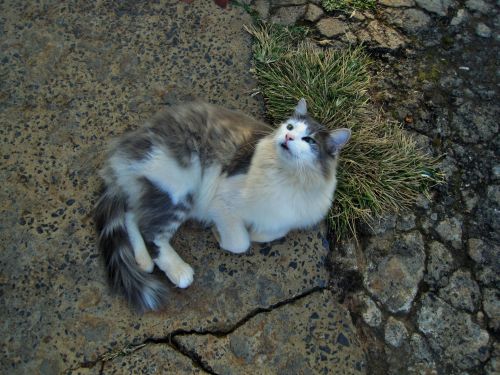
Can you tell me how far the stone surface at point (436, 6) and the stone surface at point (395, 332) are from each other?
2608 mm

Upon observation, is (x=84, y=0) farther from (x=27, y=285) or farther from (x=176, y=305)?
(x=176, y=305)

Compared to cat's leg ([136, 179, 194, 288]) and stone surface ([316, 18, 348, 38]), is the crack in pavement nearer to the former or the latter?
cat's leg ([136, 179, 194, 288])

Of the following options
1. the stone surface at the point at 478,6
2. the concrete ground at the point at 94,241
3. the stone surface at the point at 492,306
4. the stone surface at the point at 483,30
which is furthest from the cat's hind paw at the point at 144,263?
the stone surface at the point at 478,6

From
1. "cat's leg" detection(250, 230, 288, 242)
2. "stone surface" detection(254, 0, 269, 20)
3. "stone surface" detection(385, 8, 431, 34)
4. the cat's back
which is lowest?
"cat's leg" detection(250, 230, 288, 242)

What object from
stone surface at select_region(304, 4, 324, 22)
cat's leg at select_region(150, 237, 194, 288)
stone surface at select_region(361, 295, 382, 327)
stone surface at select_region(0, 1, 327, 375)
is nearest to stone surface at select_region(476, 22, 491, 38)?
stone surface at select_region(304, 4, 324, 22)

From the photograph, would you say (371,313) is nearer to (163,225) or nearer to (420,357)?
(420,357)

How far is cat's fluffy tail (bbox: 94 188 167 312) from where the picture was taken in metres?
2.46

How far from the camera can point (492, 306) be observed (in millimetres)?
2729

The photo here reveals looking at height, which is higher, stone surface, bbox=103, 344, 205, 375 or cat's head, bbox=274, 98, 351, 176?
cat's head, bbox=274, 98, 351, 176

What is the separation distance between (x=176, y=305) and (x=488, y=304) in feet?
6.06

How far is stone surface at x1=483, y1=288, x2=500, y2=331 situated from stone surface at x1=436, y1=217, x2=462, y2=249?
1.06 feet

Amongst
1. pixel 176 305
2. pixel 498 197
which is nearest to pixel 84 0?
pixel 176 305

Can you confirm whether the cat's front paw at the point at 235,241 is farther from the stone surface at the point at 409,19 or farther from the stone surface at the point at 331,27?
the stone surface at the point at 409,19

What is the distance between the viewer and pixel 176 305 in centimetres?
255
